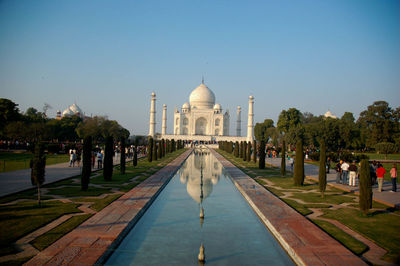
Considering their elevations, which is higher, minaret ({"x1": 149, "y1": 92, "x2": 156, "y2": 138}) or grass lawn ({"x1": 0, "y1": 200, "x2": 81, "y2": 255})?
minaret ({"x1": 149, "y1": 92, "x2": 156, "y2": 138})

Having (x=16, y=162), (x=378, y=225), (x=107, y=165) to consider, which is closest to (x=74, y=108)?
(x=16, y=162)

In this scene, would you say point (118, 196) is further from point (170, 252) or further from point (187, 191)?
point (170, 252)

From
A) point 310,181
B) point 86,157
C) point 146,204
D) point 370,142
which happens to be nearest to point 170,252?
point 146,204

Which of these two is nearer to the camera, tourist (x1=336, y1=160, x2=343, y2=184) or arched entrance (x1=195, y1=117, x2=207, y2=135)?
tourist (x1=336, y1=160, x2=343, y2=184)

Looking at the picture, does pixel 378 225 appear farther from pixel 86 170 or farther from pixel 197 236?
pixel 86 170

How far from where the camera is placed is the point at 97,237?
472cm

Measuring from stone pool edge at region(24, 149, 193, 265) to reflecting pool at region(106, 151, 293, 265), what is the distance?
143 millimetres

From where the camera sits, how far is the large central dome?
57.5 meters

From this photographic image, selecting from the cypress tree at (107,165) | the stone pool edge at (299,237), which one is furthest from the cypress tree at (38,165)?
the stone pool edge at (299,237)

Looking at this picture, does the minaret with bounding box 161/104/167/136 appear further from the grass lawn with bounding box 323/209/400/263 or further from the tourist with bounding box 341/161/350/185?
the grass lawn with bounding box 323/209/400/263

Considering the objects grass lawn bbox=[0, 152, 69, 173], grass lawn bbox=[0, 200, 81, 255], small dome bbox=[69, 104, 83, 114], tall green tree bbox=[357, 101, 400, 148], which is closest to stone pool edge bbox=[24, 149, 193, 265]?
grass lawn bbox=[0, 200, 81, 255]

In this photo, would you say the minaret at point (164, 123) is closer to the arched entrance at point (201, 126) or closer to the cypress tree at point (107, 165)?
the arched entrance at point (201, 126)

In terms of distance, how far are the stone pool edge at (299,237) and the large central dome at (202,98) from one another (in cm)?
5024

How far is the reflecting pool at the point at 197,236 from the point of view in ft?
13.9
